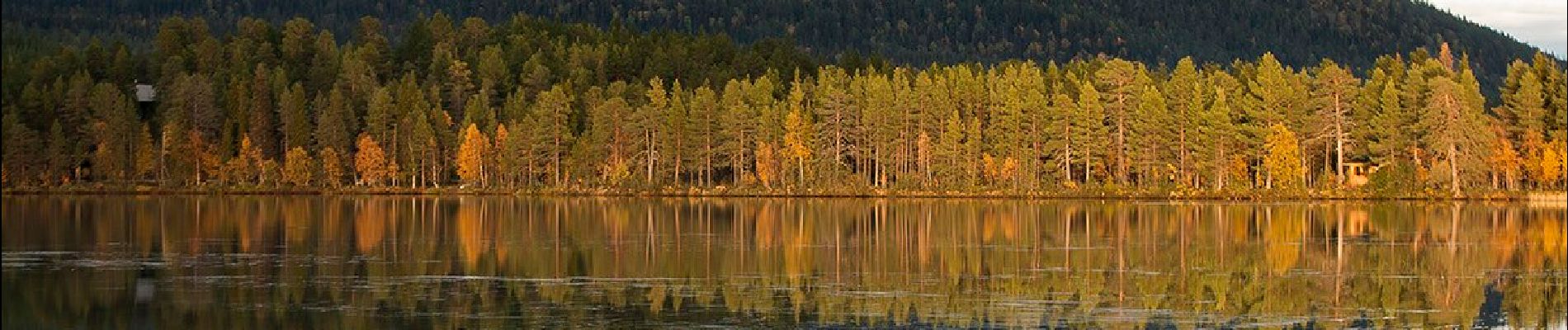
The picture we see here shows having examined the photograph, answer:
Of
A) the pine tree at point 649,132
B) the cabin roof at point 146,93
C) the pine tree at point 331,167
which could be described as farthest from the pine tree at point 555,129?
the cabin roof at point 146,93

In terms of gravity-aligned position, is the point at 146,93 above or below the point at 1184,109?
above

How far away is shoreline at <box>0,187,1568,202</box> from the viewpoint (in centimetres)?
11438

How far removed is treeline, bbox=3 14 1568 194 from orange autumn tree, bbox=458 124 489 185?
0.54 feet

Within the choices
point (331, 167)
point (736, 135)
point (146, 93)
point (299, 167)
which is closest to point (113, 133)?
point (299, 167)

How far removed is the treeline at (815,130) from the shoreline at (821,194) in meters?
1.31

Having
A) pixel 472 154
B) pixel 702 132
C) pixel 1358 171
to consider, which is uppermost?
pixel 702 132

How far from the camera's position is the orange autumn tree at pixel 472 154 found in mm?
141875

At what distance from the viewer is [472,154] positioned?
142 m

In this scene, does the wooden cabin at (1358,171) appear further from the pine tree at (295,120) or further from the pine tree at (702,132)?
the pine tree at (295,120)

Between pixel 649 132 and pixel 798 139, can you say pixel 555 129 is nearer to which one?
pixel 649 132

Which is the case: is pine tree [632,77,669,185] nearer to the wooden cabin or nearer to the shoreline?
the shoreline

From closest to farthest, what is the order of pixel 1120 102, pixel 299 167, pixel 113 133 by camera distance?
pixel 1120 102
pixel 113 133
pixel 299 167

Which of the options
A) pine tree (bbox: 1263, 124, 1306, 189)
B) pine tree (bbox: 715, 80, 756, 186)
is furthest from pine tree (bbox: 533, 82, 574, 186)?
pine tree (bbox: 1263, 124, 1306, 189)

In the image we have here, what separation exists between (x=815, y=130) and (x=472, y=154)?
2323 centimetres
